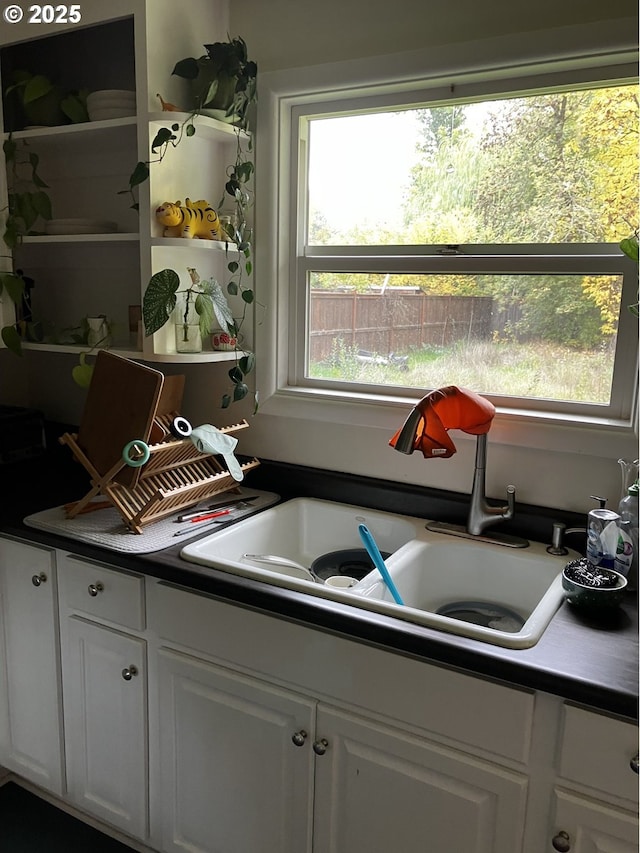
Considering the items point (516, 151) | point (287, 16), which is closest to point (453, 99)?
point (516, 151)

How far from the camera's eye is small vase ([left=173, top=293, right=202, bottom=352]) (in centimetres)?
192

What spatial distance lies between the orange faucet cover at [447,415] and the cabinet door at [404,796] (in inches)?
24.8

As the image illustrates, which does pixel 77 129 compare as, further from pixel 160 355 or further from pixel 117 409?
pixel 117 409

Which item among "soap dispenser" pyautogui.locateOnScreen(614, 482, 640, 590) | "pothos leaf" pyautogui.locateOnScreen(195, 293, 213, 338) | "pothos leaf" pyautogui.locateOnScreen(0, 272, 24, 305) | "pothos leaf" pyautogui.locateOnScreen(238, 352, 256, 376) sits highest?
"pothos leaf" pyautogui.locateOnScreen(0, 272, 24, 305)

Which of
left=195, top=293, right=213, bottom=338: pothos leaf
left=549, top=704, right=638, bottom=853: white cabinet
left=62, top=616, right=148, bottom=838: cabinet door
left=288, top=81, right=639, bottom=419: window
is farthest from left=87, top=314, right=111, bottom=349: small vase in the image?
left=549, top=704, right=638, bottom=853: white cabinet

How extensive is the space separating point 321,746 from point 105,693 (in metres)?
0.59

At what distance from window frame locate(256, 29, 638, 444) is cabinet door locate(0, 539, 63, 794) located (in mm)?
776

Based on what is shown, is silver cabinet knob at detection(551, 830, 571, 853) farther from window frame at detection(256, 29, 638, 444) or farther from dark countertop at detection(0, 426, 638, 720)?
window frame at detection(256, 29, 638, 444)

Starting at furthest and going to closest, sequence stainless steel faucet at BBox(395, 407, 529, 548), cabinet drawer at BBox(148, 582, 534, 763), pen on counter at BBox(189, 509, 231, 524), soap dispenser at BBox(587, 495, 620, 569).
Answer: pen on counter at BBox(189, 509, 231, 524), stainless steel faucet at BBox(395, 407, 529, 548), soap dispenser at BBox(587, 495, 620, 569), cabinet drawer at BBox(148, 582, 534, 763)

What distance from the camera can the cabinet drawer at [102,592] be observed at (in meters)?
1.61

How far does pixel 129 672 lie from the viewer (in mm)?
1632

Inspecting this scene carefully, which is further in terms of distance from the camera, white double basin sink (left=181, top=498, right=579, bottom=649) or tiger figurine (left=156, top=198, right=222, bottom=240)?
tiger figurine (left=156, top=198, right=222, bottom=240)

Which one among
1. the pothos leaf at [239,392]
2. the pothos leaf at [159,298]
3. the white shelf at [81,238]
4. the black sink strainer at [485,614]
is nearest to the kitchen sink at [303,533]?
the black sink strainer at [485,614]

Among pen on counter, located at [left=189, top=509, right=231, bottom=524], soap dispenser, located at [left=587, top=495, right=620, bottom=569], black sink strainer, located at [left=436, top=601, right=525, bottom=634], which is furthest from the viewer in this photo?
pen on counter, located at [left=189, top=509, right=231, bottom=524]
